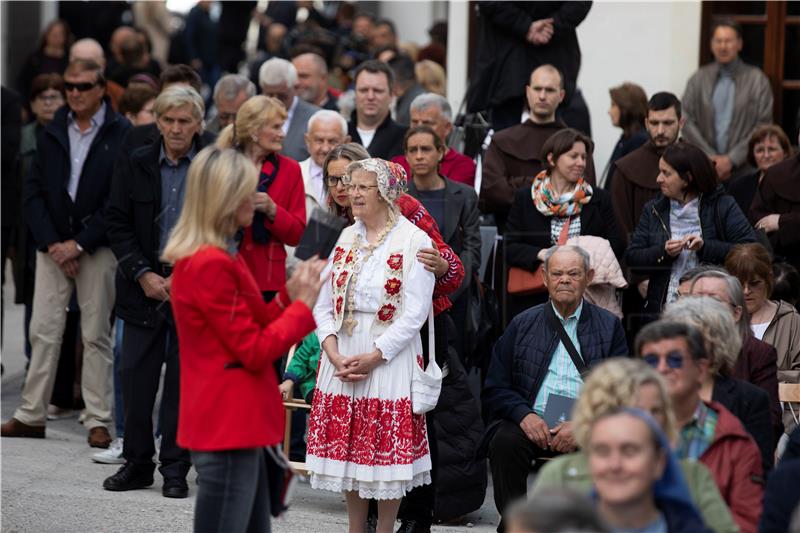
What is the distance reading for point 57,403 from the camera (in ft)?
32.0

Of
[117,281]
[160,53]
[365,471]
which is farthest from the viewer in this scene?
[160,53]

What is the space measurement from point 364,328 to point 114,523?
1.73 metres

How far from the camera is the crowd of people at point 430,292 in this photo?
4961mm

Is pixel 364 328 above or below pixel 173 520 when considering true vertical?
above

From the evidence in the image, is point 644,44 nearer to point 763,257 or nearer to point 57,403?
point 763,257

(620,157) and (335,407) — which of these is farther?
(620,157)

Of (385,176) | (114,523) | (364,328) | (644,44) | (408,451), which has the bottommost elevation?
(114,523)

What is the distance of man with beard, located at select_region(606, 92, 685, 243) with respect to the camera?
895 centimetres

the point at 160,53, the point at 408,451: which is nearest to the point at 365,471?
the point at 408,451

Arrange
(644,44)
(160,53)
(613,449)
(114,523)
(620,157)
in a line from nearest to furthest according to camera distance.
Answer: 1. (613,449)
2. (114,523)
3. (620,157)
4. (644,44)
5. (160,53)

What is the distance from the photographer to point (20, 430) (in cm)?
894

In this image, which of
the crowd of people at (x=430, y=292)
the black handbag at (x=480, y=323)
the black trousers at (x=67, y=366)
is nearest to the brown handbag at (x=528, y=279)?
the crowd of people at (x=430, y=292)

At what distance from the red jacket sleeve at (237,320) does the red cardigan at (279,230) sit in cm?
219

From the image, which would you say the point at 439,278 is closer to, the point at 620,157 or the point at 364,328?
the point at 364,328
